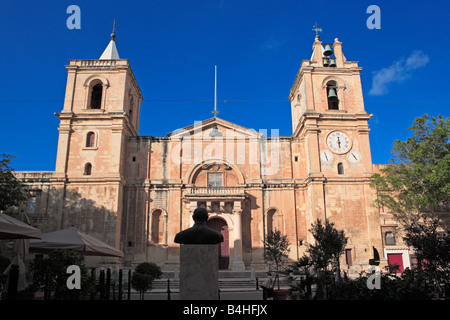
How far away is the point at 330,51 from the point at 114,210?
22603mm

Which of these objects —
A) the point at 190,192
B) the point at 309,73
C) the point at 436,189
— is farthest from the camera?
the point at 309,73

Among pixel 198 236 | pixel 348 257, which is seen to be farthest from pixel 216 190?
pixel 198 236

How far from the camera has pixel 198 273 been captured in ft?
20.7

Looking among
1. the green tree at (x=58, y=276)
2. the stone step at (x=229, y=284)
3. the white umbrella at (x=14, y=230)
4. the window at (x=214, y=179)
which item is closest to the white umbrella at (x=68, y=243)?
the white umbrella at (x=14, y=230)

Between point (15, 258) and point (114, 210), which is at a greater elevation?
point (114, 210)

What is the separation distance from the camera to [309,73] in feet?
99.9

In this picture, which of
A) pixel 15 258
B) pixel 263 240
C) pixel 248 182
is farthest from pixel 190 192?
pixel 15 258

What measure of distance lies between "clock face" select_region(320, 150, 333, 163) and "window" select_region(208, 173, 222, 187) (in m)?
8.39

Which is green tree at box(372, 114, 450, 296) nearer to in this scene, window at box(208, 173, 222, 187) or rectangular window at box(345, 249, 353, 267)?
rectangular window at box(345, 249, 353, 267)

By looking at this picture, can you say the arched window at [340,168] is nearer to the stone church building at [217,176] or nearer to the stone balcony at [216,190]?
the stone church building at [217,176]

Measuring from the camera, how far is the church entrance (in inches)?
1066

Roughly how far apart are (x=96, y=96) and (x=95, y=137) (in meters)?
5.10
